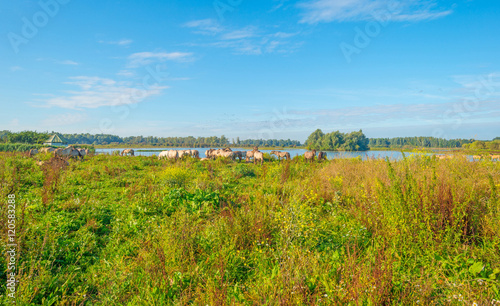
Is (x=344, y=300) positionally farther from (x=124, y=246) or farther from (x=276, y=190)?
(x=276, y=190)

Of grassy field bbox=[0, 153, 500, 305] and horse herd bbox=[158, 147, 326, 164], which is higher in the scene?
horse herd bbox=[158, 147, 326, 164]

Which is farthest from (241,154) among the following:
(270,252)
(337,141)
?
(337,141)

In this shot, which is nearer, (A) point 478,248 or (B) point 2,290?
(B) point 2,290

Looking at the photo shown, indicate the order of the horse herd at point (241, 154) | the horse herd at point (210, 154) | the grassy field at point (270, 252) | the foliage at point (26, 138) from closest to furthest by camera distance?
the grassy field at point (270, 252) < the horse herd at point (210, 154) < the horse herd at point (241, 154) < the foliage at point (26, 138)

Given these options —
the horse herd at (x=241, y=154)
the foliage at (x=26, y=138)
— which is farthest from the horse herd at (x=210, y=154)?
the foliage at (x=26, y=138)

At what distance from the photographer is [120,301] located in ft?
11.3

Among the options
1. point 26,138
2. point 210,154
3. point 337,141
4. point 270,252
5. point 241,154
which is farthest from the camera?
point 337,141

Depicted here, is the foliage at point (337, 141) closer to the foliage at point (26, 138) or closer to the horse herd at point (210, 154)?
the horse herd at point (210, 154)

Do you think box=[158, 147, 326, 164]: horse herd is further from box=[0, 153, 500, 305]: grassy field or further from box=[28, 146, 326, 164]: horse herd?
box=[0, 153, 500, 305]: grassy field

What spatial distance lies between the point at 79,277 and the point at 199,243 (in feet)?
6.49

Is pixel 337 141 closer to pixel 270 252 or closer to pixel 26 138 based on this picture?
pixel 270 252

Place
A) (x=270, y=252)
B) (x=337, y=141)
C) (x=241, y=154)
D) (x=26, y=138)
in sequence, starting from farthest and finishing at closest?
(x=337, y=141) < (x=26, y=138) < (x=241, y=154) < (x=270, y=252)

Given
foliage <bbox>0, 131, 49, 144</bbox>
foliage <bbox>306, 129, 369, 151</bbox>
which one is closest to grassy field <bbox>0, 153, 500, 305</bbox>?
foliage <bbox>306, 129, 369, 151</bbox>

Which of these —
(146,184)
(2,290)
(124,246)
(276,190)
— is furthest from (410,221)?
(146,184)
